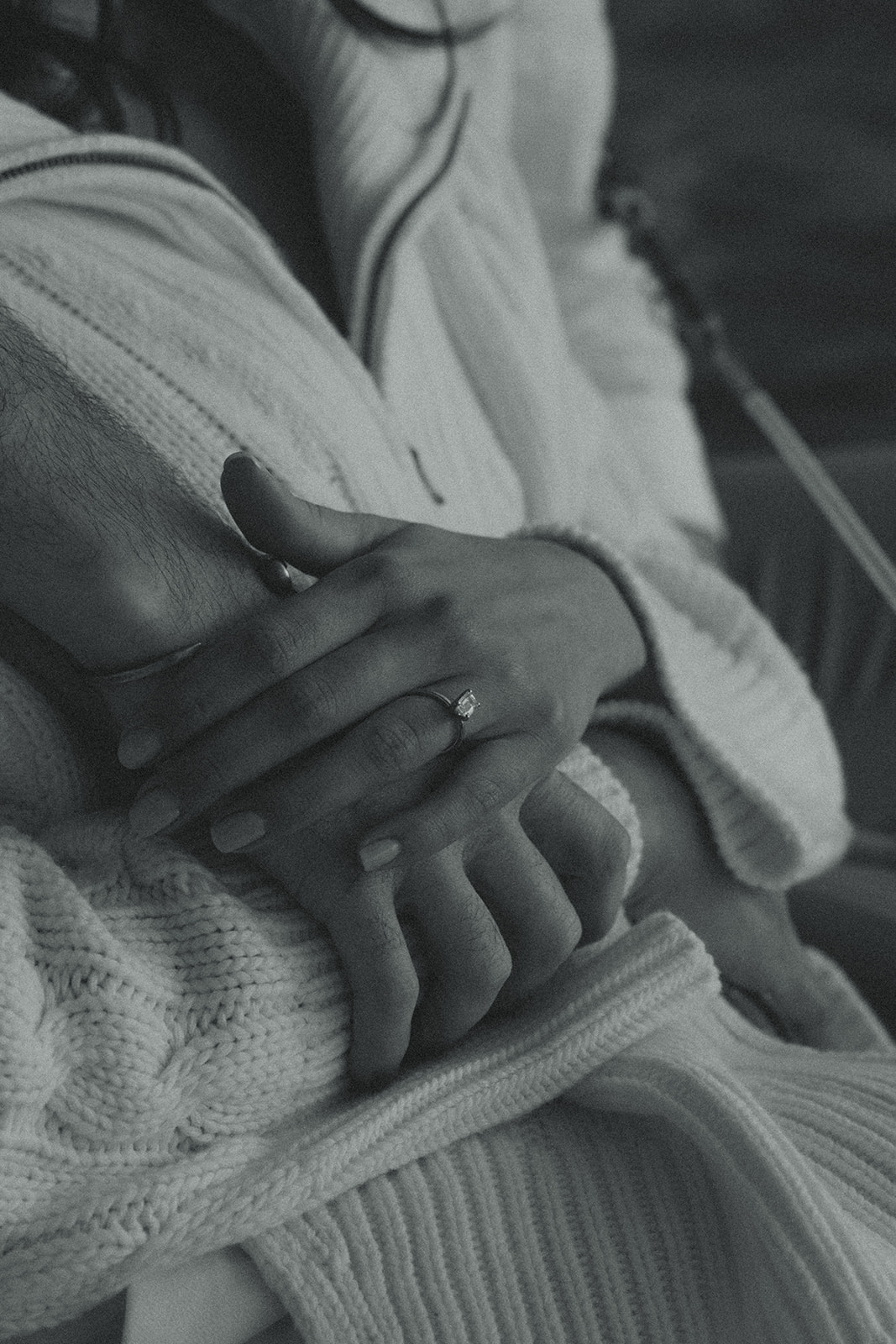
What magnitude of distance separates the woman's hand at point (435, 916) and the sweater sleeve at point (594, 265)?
2.17ft

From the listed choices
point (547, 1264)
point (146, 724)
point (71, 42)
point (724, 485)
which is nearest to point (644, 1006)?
point (547, 1264)

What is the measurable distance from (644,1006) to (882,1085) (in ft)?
0.34

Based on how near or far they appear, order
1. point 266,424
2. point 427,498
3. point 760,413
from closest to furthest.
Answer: point 266,424 < point 427,498 < point 760,413

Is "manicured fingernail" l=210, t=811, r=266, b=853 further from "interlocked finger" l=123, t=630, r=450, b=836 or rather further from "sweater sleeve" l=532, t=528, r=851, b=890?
"sweater sleeve" l=532, t=528, r=851, b=890

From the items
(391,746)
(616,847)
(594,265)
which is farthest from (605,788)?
(594,265)

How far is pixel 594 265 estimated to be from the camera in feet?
3.98

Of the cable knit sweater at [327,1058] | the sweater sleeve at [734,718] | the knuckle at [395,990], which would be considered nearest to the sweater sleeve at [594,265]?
the sweater sleeve at [734,718]

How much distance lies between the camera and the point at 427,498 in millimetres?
667

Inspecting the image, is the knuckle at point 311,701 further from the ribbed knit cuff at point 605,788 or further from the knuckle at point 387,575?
the ribbed knit cuff at point 605,788

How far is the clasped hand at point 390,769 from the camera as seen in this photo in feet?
1.39

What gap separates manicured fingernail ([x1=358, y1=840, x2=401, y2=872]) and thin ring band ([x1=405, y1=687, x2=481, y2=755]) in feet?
0.14

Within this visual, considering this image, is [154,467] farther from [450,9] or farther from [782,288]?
[782,288]

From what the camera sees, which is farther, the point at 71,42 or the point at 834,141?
the point at 834,141

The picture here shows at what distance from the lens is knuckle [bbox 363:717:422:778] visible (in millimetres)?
431
